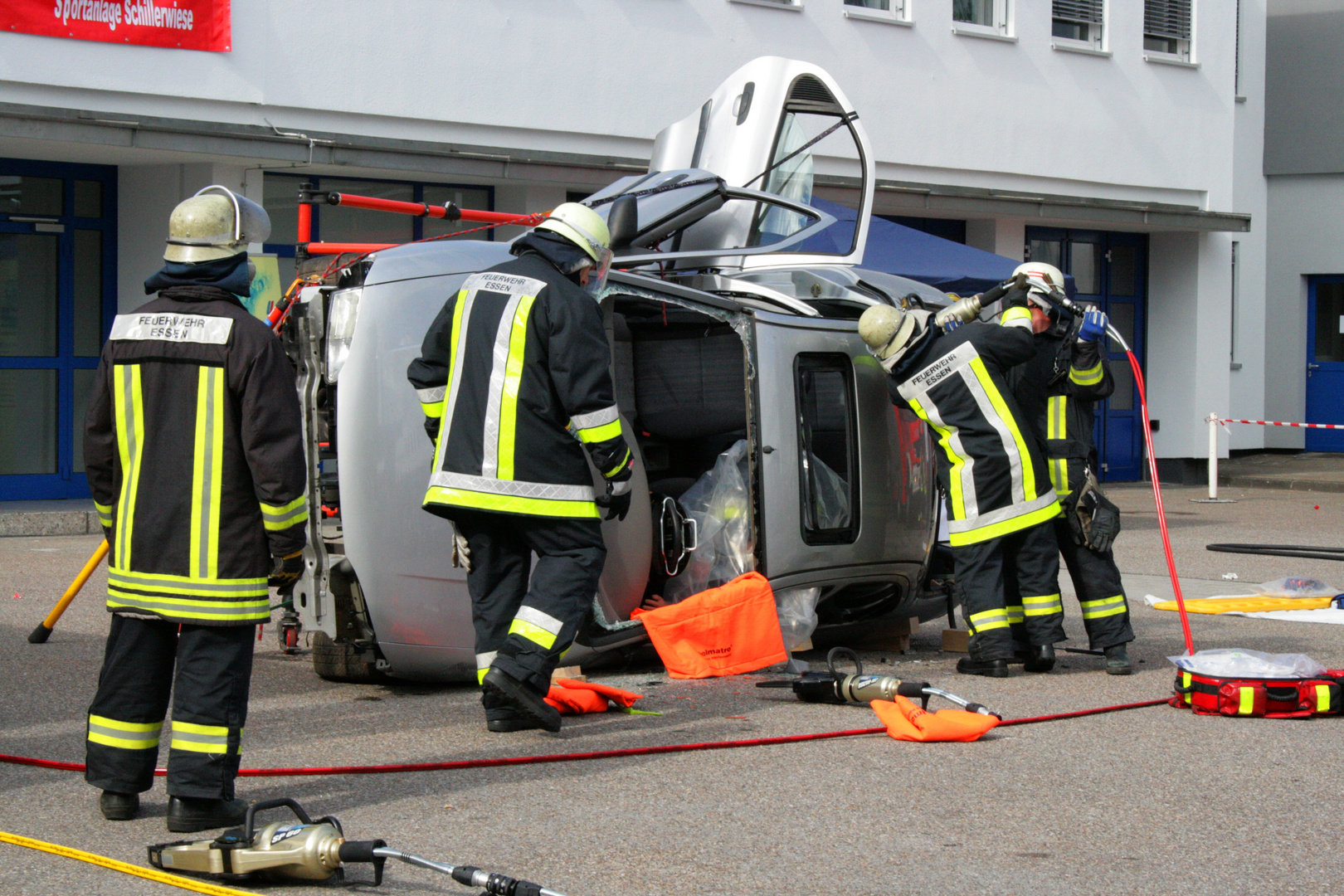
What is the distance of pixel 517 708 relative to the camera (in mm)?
5438

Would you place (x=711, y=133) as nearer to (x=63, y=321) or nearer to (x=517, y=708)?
(x=517, y=708)

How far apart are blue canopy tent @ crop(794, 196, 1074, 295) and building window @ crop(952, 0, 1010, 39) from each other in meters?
6.31

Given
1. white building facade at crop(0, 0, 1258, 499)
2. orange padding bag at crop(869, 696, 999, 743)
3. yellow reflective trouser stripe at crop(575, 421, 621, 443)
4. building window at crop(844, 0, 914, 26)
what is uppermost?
building window at crop(844, 0, 914, 26)

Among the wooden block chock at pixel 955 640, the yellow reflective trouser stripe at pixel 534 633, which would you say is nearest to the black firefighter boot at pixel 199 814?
the yellow reflective trouser stripe at pixel 534 633

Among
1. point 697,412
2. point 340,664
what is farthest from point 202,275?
point 697,412

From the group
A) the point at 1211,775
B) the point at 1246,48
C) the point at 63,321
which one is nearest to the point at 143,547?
the point at 1211,775

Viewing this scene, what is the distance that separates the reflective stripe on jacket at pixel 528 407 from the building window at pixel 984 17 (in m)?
13.6

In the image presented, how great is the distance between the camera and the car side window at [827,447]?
692 cm

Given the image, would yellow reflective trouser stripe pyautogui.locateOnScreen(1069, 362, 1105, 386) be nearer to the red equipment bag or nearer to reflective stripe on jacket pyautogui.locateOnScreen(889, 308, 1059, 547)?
reflective stripe on jacket pyautogui.locateOnScreen(889, 308, 1059, 547)

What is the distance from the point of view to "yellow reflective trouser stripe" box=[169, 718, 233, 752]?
4168 mm

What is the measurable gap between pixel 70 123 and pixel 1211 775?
10213 millimetres

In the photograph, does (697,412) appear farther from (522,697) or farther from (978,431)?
(522,697)

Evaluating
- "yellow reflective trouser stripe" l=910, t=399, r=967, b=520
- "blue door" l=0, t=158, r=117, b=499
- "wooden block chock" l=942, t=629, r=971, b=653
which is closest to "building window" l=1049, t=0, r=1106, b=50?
"blue door" l=0, t=158, r=117, b=499

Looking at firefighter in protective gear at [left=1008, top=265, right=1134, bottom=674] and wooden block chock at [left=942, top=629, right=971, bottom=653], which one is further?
wooden block chock at [left=942, top=629, right=971, bottom=653]
